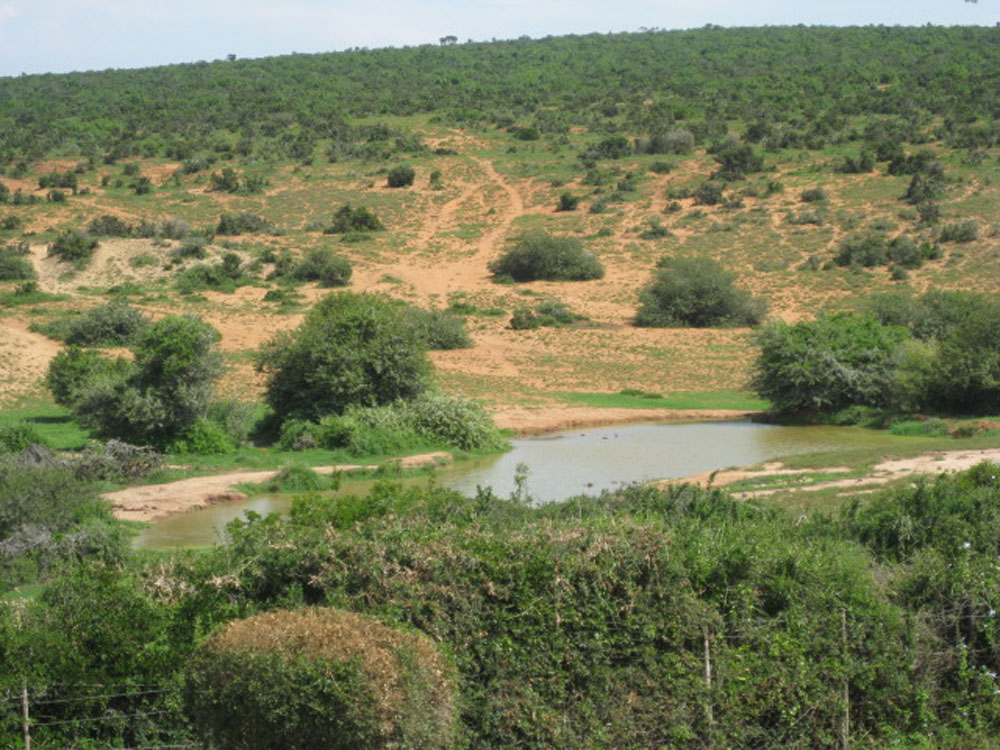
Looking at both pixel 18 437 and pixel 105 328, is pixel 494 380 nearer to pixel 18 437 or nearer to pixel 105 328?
pixel 105 328

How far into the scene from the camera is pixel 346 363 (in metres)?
29.4

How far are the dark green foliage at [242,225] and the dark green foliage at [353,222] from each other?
2899 millimetres

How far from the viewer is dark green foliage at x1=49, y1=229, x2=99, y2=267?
163 feet

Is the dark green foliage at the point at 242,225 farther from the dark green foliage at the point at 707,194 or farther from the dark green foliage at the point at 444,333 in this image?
the dark green foliage at the point at 707,194

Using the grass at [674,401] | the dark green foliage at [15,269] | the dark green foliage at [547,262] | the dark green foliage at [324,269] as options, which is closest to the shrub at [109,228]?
the dark green foliage at [15,269]

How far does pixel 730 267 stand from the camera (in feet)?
169

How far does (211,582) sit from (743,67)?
95893 mm

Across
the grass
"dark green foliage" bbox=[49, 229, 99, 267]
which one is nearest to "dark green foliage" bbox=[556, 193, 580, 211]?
"dark green foliage" bbox=[49, 229, 99, 267]

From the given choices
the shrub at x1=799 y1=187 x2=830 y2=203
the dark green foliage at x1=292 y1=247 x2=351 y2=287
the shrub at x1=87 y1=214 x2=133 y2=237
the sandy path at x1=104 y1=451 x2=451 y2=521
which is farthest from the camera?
the shrub at x1=799 y1=187 x2=830 y2=203

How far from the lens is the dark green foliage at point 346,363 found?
29547 millimetres

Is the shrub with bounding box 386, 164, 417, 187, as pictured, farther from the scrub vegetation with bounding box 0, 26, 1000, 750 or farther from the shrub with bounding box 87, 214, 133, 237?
the shrub with bounding box 87, 214, 133, 237

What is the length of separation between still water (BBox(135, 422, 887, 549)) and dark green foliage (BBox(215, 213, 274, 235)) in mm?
28663

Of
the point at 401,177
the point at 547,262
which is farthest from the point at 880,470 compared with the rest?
the point at 401,177

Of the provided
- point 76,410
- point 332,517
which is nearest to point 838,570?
point 332,517
